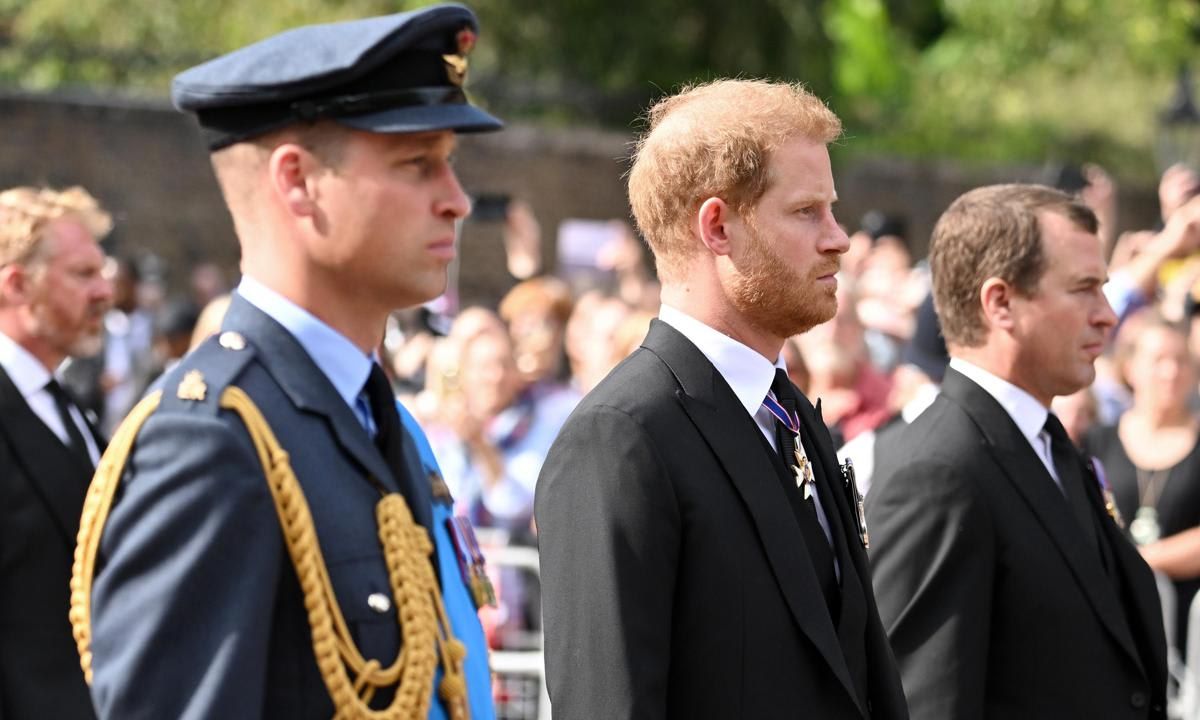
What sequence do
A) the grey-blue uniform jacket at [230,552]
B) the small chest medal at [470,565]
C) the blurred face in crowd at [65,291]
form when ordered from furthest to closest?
the blurred face in crowd at [65,291] < the small chest medal at [470,565] < the grey-blue uniform jacket at [230,552]

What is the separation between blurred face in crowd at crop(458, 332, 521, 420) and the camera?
7480 mm

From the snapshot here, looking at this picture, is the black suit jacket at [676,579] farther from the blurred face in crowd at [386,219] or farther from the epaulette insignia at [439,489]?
the blurred face in crowd at [386,219]

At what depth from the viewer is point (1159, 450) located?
280 inches

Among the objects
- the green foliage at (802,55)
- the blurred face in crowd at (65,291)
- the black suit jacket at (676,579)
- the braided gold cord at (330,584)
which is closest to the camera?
the braided gold cord at (330,584)

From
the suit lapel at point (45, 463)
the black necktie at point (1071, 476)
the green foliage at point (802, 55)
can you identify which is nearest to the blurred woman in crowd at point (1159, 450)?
the black necktie at point (1071, 476)

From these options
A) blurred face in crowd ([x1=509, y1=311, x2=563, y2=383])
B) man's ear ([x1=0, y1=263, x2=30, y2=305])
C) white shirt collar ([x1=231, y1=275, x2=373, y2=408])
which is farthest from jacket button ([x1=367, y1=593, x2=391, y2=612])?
blurred face in crowd ([x1=509, y1=311, x2=563, y2=383])

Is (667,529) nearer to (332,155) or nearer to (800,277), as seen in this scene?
(800,277)

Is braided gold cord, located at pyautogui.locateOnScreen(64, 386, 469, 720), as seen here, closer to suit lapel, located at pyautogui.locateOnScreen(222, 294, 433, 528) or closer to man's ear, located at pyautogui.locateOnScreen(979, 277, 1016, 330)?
suit lapel, located at pyautogui.locateOnScreen(222, 294, 433, 528)

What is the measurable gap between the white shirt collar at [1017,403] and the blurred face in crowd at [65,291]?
7.92 feet

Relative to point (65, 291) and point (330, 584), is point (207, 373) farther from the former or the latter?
point (65, 291)

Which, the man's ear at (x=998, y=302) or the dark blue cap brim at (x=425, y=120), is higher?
the dark blue cap brim at (x=425, y=120)

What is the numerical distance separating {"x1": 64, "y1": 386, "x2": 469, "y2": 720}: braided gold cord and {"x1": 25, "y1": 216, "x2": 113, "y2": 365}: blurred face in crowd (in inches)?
98.9

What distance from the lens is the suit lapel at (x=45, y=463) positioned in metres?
4.23

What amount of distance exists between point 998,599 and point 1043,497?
0.28m
